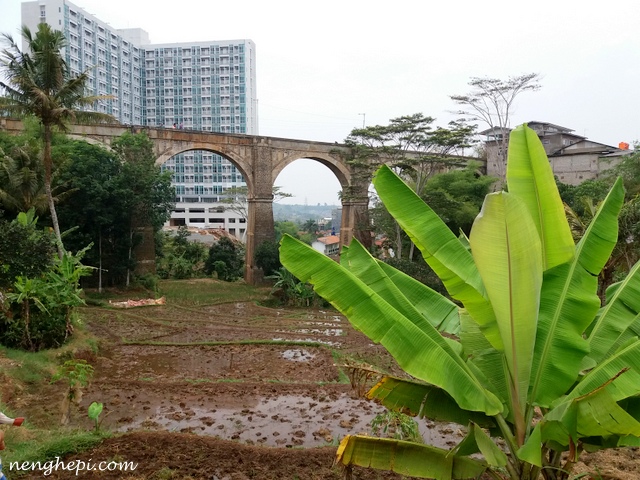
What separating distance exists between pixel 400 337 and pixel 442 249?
0.54 meters

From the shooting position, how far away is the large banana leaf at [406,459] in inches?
92.4

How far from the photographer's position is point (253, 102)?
56750 millimetres

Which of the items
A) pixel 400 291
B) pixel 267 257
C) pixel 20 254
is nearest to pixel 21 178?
pixel 20 254

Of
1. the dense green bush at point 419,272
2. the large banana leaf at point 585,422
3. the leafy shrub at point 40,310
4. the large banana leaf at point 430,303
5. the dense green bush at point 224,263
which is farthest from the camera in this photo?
the dense green bush at point 224,263

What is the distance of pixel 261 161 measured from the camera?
2052cm

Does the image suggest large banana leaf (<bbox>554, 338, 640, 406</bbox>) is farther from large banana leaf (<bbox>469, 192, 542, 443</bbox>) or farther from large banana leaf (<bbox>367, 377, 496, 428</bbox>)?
large banana leaf (<bbox>367, 377, 496, 428</bbox>)

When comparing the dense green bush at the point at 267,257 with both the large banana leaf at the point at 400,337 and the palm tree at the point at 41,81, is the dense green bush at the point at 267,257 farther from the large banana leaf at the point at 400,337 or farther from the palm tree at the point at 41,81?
the large banana leaf at the point at 400,337

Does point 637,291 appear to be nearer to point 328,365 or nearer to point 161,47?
point 328,365

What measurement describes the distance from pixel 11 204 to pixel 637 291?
47.0 ft

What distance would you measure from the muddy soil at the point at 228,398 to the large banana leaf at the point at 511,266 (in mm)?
794

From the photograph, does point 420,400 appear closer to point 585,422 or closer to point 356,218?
point 585,422

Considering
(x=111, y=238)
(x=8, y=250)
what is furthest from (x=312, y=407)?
(x=111, y=238)

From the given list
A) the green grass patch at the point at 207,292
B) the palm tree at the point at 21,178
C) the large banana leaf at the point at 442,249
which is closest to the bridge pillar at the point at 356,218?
the green grass patch at the point at 207,292

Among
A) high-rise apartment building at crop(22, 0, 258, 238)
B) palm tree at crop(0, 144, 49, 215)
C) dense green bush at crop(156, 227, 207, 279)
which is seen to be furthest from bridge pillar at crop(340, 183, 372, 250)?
high-rise apartment building at crop(22, 0, 258, 238)
